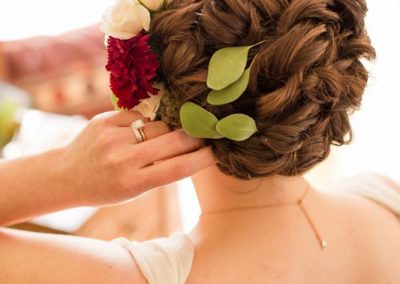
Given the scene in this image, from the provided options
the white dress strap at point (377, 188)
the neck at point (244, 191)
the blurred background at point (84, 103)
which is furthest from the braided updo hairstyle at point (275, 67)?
the blurred background at point (84, 103)

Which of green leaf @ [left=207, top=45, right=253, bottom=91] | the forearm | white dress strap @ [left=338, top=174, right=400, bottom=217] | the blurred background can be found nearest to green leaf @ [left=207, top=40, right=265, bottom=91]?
green leaf @ [left=207, top=45, right=253, bottom=91]

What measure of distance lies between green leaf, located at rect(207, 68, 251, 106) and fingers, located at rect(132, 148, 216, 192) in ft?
0.33

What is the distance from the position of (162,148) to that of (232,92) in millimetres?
151

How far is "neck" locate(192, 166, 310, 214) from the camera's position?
93 centimetres

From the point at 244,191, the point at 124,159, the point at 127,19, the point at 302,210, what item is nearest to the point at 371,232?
the point at 302,210

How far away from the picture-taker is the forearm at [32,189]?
883mm

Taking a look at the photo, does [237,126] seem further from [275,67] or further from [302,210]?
[302,210]

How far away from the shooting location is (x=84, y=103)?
8.18 ft

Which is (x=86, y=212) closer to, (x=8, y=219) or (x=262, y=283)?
(x=8, y=219)

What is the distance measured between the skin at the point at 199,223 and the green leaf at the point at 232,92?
10 cm

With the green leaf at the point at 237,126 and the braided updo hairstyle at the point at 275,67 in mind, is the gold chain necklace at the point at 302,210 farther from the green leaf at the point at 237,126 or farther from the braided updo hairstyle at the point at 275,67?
the green leaf at the point at 237,126

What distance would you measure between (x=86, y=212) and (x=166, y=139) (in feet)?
3.07

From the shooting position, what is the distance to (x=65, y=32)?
8.02ft

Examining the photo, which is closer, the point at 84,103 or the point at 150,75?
the point at 150,75
